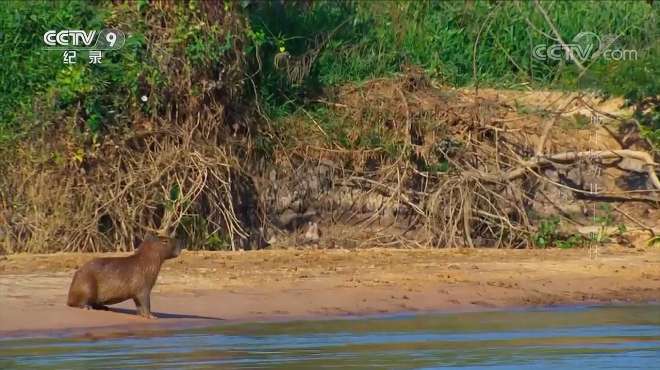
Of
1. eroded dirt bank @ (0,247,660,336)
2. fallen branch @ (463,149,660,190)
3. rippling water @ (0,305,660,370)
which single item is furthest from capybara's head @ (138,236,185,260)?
fallen branch @ (463,149,660,190)

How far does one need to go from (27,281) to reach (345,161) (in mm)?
4127

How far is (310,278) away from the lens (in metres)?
10.7

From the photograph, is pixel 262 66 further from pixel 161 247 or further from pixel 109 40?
pixel 161 247

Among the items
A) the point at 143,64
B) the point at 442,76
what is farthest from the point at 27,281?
the point at 442,76

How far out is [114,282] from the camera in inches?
351

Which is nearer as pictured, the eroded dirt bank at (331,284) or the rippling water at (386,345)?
the rippling water at (386,345)

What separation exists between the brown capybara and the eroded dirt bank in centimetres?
9

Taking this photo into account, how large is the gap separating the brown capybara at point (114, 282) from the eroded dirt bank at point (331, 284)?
9 cm

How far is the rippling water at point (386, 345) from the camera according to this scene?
755cm

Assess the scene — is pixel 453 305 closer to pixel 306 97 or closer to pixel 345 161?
pixel 345 161

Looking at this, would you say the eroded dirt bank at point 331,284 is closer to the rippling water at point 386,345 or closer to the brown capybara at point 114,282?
the brown capybara at point 114,282

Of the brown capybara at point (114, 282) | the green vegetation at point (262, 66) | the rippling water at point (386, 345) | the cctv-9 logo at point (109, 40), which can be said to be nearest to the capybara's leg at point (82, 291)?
the brown capybara at point (114, 282)

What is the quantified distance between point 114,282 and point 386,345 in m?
1.85

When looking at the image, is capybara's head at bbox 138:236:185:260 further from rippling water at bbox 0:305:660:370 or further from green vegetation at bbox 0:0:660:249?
green vegetation at bbox 0:0:660:249
